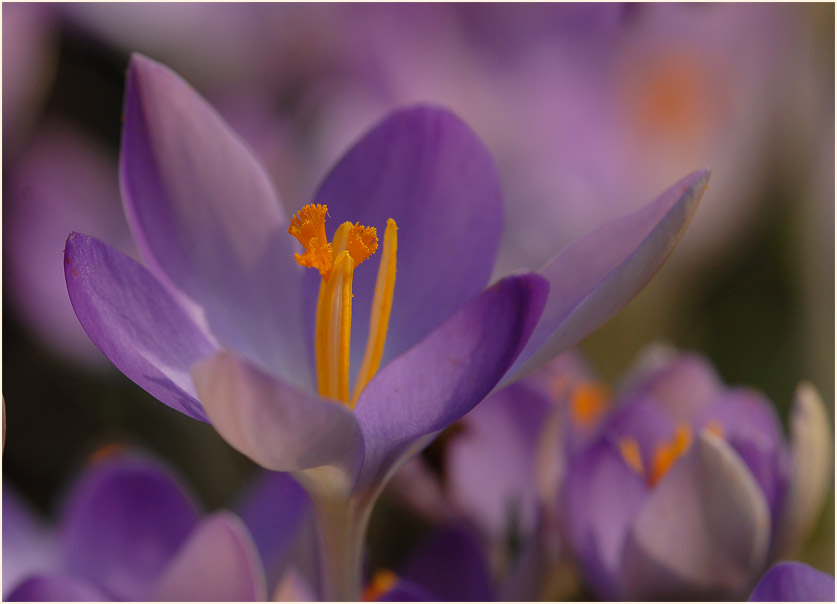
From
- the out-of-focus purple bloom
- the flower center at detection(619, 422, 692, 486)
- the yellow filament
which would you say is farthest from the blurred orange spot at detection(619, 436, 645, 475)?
the out-of-focus purple bloom

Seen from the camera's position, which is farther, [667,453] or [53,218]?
[53,218]

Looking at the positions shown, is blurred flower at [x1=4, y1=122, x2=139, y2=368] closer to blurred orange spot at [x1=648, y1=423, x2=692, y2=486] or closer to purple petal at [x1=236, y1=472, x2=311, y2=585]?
purple petal at [x1=236, y1=472, x2=311, y2=585]

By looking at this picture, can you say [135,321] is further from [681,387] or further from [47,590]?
[681,387]

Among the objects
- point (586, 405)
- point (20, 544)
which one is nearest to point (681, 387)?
point (586, 405)

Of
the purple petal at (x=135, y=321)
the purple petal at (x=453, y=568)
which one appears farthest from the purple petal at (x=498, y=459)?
the purple petal at (x=135, y=321)

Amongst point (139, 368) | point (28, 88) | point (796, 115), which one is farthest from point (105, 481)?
point (796, 115)

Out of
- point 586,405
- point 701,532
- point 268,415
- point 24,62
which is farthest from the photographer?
point 24,62
